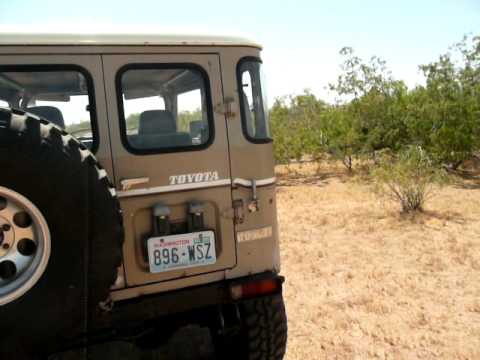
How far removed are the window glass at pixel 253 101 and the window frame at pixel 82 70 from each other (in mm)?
890

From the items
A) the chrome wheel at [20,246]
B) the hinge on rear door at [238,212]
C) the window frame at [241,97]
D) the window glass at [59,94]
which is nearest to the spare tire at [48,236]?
the chrome wheel at [20,246]

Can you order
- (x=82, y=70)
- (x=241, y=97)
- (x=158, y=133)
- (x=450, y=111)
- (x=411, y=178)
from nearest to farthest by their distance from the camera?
1. (x=82, y=70)
2. (x=158, y=133)
3. (x=241, y=97)
4. (x=411, y=178)
5. (x=450, y=111)

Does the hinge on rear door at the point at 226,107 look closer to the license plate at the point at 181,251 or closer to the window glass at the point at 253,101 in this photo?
the window glass at the point at 253,101

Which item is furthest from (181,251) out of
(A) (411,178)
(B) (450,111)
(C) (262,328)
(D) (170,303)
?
(B) (450,111)

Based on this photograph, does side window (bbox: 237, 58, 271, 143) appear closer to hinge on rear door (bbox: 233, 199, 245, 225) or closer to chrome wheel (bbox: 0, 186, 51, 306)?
hinge on rear door (bbox: 233, 199, 245, 225)

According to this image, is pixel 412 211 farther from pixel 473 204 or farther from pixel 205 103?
pixel 205 103

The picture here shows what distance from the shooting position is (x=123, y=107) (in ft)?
7.62

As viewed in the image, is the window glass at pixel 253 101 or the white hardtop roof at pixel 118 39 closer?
the white hardtop roof at pixel 118 39

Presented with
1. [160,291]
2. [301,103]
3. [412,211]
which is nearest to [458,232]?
[412,211]

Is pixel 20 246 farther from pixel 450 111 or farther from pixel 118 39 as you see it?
pixel 450 111

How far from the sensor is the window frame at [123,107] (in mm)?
2303

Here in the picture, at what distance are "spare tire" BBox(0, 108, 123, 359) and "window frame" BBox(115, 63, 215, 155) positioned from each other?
1.43 feet

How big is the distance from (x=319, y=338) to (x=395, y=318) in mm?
785

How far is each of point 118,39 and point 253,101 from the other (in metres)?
0.91
